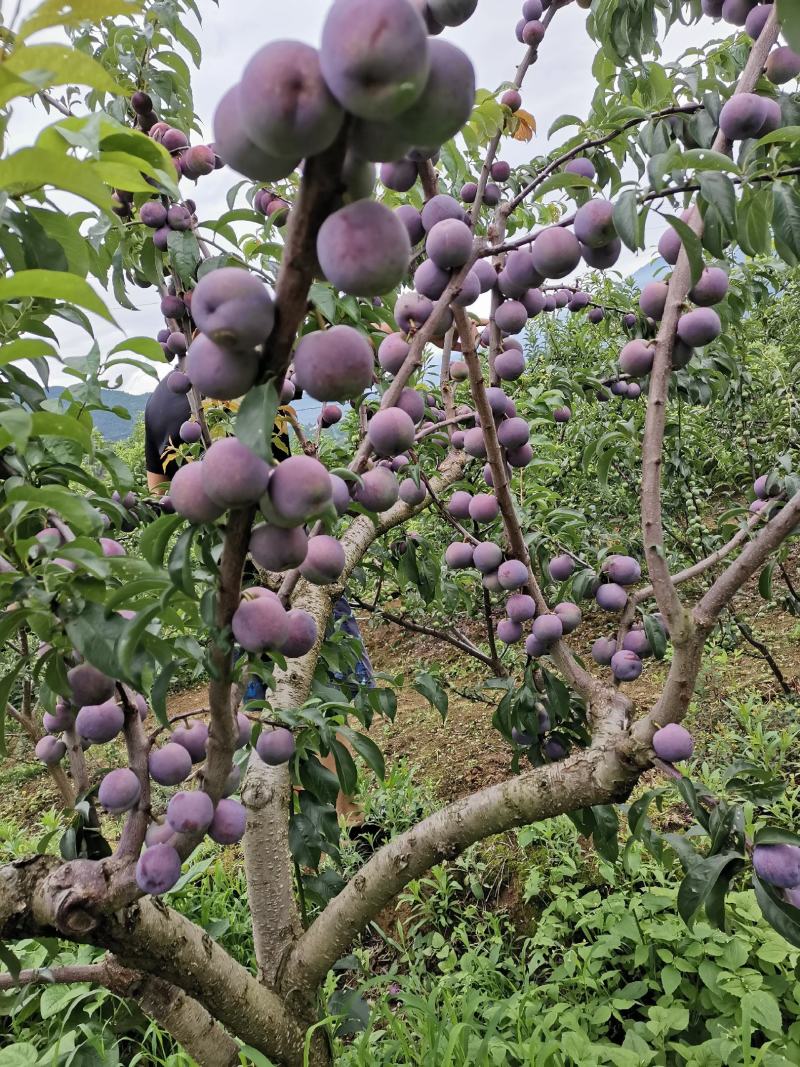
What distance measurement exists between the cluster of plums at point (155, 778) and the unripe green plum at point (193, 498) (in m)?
0.33

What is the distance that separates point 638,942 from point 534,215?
2.16 meters

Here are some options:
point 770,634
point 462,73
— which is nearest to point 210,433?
point 462,73

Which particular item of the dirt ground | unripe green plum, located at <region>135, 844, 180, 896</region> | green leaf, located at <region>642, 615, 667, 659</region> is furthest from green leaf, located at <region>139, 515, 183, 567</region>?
the dirt ground

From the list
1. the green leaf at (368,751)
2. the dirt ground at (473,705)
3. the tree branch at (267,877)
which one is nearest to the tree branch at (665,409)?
the green leaf at (368,751)

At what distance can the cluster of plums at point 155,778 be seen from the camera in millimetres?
893

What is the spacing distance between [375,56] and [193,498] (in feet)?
1.19

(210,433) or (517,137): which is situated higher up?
(517,137)

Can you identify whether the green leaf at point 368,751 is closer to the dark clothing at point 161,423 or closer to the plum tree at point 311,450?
the plum tree at point 311,450

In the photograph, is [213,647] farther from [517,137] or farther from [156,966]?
[517,137]

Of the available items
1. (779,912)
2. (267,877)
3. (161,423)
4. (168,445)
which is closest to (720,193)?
(779,912)

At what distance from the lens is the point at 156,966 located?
1056mm

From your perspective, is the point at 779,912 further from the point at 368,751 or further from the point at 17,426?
the point at 17,426

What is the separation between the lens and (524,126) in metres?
1.48

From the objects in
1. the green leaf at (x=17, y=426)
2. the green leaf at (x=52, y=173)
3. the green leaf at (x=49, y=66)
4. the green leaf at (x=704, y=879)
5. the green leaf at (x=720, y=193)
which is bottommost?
the green leaf at (x=704, y=879)
